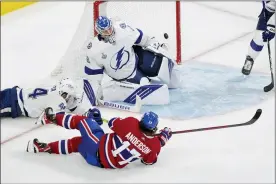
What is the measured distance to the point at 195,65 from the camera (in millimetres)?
5969

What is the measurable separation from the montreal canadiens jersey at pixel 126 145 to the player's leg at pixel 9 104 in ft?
2.72

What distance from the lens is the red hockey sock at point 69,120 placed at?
477cm

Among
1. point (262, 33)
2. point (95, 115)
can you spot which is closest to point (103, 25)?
point (95, 115)

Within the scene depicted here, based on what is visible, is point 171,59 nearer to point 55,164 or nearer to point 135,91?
point 135,91

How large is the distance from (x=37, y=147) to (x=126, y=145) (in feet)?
1.83

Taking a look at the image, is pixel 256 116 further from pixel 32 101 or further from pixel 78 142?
pixel 32 101

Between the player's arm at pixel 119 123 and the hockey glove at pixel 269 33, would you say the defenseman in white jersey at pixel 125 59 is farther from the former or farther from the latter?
the player's arm at pixel 119 123

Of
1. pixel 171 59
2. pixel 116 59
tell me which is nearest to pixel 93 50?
pixel 116 59

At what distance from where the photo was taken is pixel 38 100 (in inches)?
206

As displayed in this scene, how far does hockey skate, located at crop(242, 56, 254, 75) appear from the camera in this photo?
18.8ft

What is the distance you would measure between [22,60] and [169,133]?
1.87m

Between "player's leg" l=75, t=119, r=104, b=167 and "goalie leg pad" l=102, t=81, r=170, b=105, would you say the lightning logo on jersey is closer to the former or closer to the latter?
"goalie leg pad" l=102, t=81, r=170, b=105

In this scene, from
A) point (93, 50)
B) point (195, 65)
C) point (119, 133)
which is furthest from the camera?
point (195, 65)

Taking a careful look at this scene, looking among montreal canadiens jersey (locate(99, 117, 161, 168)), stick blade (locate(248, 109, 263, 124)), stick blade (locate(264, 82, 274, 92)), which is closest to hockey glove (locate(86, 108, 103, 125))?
montreal canadiens jersey (locate(99, 117, 161, 168))
